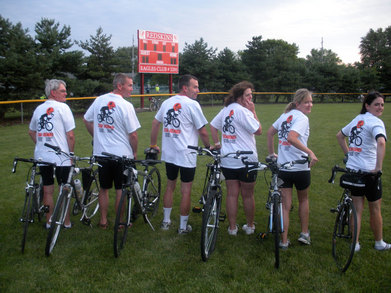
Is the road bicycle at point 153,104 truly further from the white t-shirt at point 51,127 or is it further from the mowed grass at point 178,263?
the white t-shirt at point 51,127

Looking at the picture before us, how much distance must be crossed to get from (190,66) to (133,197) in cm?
3181

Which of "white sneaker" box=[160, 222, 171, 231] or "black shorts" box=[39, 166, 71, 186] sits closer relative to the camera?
"black shorts" box=[39, 166, 71, 186]

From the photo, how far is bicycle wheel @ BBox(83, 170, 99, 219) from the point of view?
484 centimetres

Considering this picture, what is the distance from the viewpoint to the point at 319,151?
959 centimetres

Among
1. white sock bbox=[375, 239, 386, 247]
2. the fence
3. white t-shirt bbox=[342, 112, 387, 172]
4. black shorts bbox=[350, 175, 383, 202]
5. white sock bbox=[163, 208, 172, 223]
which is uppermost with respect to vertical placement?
the fence

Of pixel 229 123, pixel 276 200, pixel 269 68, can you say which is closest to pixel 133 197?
pixel 229 123

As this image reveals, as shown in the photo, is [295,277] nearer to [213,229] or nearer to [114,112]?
[213,229]

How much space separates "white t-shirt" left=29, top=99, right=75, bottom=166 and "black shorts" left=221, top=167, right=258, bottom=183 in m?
1.99

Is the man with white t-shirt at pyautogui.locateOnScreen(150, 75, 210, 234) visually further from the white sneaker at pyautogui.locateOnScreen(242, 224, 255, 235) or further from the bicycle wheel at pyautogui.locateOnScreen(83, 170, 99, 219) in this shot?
the bicycle wheel at pyautogui.locateOnScreen(83, 170, 99, 219)

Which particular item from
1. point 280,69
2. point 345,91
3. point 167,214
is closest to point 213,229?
point 167,214

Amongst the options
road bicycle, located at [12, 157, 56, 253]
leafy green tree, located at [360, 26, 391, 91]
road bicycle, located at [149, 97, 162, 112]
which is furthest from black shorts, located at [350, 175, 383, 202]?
leafy green tree, located at [360, 26, 391, 91]

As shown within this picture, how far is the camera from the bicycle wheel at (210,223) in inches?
141

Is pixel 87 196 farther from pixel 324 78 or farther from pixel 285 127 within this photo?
pixel 324 78

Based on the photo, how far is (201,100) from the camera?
26922 mm
